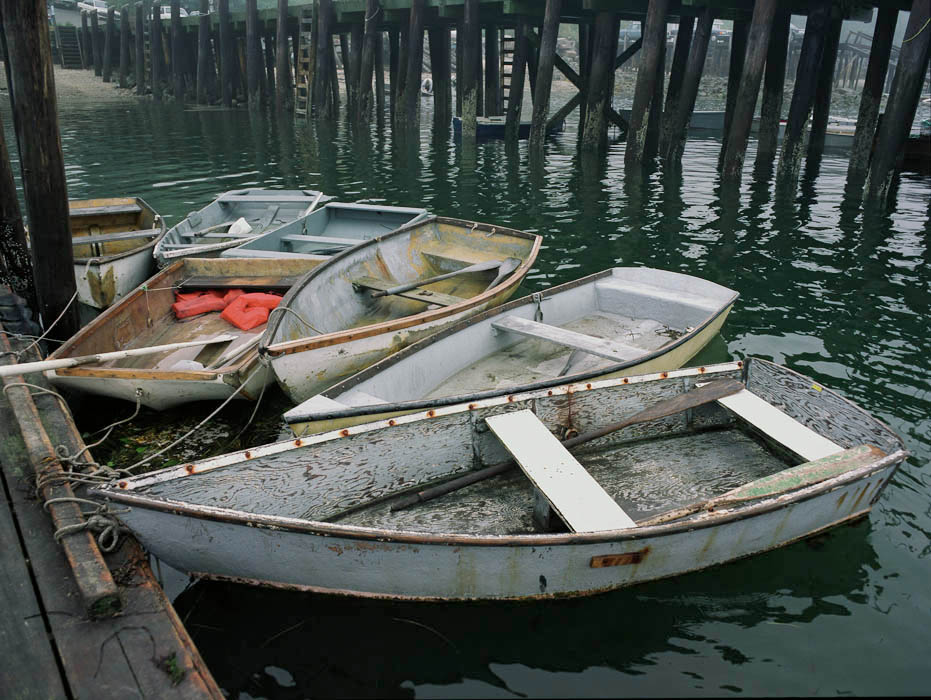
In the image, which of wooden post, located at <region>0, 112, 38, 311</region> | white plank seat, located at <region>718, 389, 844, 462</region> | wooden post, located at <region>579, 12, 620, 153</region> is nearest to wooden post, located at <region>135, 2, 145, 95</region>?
wooden post, located at <region>579, 12, 620, 153</region>

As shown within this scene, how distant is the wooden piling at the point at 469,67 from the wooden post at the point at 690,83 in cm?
668

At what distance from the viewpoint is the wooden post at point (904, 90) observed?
1227 centimetres

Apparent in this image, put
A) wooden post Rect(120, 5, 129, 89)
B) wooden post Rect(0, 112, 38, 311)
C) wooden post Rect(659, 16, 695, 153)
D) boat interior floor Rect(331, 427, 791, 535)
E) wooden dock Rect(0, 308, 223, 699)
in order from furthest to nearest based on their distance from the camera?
wooden post Rect(120, 5, 129, 89)
wooden post Rect(659, 16, 695, 153)
wooden post Rect(0, 112, 38, 311)
boat interior floor Rect(331, 427, 791, 535)
wooden dock Rect(0, 308, 223, 699)

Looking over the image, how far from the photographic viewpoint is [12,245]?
24.2ft

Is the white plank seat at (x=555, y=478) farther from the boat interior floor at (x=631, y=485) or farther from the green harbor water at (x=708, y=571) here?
the green harbor water at (x=708, y=571)

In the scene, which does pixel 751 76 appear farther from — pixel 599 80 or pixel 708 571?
pixel 708 571

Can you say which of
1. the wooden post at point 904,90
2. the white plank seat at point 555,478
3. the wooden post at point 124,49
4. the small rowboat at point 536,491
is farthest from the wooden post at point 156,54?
the white plank seat at point 555,478

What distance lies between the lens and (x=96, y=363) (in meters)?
6.03

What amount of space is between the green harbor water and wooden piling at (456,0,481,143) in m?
6.09

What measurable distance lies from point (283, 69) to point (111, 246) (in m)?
22.1

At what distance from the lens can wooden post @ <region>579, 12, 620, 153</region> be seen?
59.6 ft

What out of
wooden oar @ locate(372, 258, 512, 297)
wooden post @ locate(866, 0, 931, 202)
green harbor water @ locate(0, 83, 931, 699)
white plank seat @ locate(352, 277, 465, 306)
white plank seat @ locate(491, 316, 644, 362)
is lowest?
green harbor water @ locate(0, 83, 931, 699)

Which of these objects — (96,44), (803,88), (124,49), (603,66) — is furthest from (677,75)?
(96,44)

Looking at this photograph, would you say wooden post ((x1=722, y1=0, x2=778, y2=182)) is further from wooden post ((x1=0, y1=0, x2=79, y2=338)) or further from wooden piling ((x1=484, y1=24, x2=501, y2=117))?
wooden piling ((x1=484, y1=24, x2=501, y2=117))
